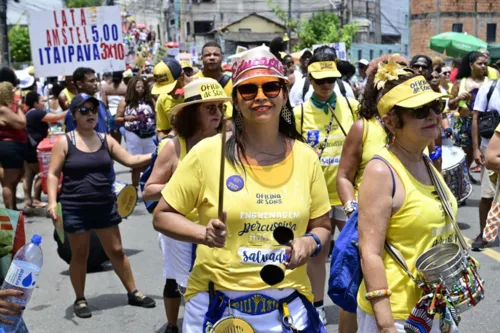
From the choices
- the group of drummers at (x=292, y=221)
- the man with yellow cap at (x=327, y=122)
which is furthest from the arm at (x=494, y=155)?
the group of drummers at (x=292, y=221)

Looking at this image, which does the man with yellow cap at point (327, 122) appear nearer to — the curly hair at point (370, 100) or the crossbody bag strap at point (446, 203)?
the curly hair at point (370, 100)

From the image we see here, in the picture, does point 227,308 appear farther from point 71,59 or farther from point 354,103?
point 71,59

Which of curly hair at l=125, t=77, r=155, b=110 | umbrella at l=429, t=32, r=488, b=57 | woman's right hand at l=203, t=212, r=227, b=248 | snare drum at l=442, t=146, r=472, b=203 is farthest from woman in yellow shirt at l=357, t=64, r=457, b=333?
umbrella at l=429, t=32, r=488, b=57

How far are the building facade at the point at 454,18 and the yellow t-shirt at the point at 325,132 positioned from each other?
50793 millimetres

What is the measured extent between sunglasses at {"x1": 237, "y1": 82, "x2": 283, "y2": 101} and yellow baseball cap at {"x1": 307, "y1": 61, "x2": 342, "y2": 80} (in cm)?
289

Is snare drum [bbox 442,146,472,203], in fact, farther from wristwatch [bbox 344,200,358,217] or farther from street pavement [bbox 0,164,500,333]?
wristwatch [bbox 344,200,358,217]

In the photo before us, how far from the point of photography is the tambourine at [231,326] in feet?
10.2

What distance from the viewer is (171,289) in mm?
5465

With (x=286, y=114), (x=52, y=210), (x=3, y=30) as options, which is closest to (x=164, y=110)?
(x=52, y=210)

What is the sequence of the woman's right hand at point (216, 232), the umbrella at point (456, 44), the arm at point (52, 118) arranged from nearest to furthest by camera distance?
the woman's right hand at point (216, 232) < the arm at point (52, 118) < the umbrella at point (456, 44)

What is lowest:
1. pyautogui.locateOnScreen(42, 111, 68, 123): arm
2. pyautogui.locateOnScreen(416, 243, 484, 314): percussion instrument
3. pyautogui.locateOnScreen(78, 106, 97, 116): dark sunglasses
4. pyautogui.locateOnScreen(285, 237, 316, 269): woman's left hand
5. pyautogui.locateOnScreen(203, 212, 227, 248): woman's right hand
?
pyautogui.locateOnScreen(42, 111, 68, 123): arm

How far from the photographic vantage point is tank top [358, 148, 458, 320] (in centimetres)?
316

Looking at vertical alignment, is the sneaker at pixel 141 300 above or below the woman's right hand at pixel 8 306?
below

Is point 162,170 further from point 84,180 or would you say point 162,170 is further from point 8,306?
point 84,180
